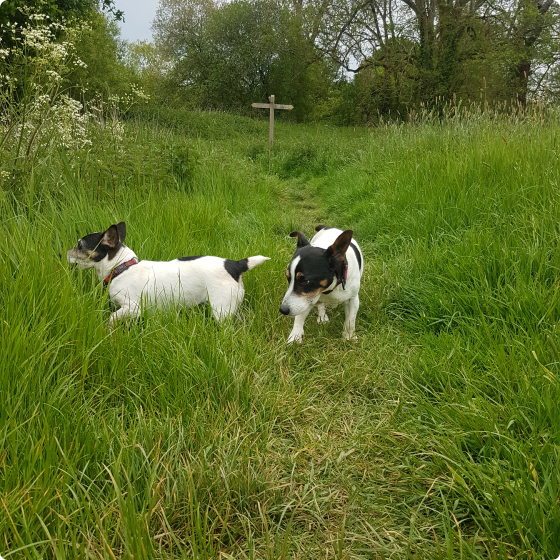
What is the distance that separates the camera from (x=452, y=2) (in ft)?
56.7

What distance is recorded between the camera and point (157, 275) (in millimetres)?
3059

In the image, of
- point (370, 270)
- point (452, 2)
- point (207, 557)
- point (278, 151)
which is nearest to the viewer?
point (207, 557)

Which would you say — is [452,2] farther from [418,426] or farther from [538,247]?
[418,426]

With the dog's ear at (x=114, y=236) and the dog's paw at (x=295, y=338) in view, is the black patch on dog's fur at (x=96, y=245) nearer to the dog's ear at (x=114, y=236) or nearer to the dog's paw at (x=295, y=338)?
the dog's ear at (x=114, y=236)

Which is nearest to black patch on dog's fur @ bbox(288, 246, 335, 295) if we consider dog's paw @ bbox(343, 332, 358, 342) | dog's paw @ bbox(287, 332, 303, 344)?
dog's paw @ bbox(287, 332, 303, 344)

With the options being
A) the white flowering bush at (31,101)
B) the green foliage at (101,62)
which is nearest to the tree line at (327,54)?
the green foliage at (101,62)

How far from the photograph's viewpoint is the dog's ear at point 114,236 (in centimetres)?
297

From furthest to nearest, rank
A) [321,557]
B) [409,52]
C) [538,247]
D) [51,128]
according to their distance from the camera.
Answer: [409,52]
[51,128]
[538,247]
[321,557]

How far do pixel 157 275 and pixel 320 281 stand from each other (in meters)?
1.23

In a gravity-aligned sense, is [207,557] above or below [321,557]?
above

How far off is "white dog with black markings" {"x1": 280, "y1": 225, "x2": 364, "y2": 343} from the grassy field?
19 cm

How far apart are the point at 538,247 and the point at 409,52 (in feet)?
64.0

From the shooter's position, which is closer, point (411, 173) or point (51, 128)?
point (51, 128)

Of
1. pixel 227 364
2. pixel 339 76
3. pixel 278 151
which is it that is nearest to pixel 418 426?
pixel 227 364
